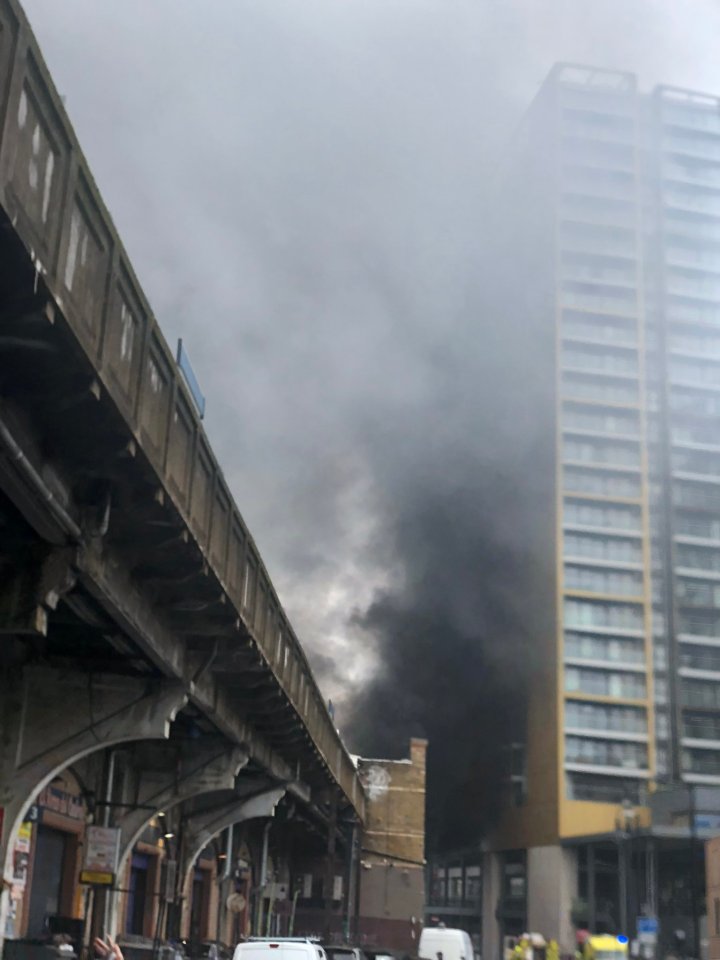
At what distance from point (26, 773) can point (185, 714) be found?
6.73 metres

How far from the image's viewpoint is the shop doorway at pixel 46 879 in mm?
21609

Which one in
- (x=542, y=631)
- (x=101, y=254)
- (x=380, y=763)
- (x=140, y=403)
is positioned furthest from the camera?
(x=542, y=631)

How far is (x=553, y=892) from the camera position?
260 feet

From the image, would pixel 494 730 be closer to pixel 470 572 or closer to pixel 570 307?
pixel 470 572

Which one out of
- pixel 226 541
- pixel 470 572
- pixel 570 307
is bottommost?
pixel 226 541

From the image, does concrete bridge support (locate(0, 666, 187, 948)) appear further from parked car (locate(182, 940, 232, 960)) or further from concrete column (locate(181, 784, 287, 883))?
concrete column (locate(181, 784, 287, 883))

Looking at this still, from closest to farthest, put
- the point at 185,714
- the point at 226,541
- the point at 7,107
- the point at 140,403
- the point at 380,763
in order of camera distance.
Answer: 1. the point at 7,107
2. the point at 140,403
3. the point at 226,541
4. the point at 185,714
5. the point at 380,763

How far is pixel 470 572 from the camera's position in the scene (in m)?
97.4

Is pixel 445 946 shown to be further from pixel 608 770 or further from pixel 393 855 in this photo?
pixel 608 770

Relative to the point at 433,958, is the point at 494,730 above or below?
above

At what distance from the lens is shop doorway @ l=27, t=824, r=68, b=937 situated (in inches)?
851

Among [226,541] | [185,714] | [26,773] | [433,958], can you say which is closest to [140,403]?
[226,541]

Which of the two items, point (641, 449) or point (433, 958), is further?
point (641, 449)

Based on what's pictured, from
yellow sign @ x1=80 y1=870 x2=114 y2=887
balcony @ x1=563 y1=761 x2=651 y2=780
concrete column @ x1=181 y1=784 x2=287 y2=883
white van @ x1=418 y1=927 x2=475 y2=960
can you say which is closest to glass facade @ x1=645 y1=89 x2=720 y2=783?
balcony @ x1=563 y1=761 x2=651 y2=780
